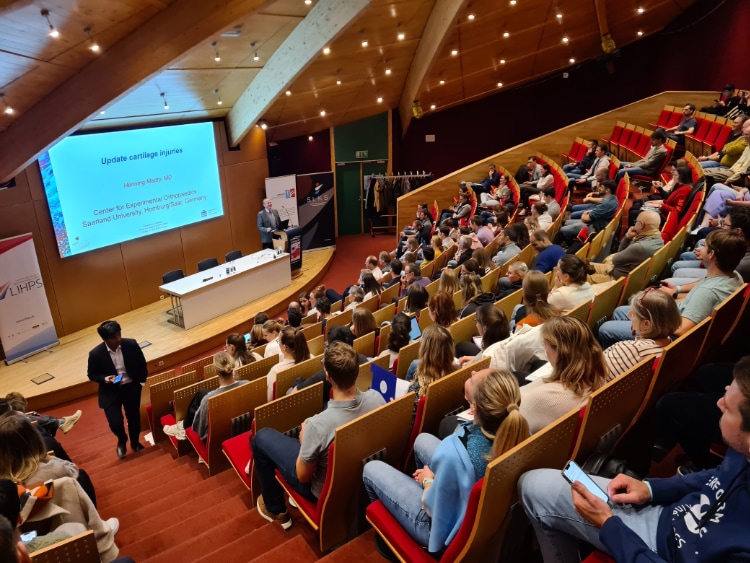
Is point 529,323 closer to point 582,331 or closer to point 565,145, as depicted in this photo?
point 582,331

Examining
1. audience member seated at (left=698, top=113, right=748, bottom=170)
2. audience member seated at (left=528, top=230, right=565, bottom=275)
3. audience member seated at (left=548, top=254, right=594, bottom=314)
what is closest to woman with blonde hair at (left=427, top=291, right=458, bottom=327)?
audience member seated at (left=548, top=254, right=594, bottom=314)

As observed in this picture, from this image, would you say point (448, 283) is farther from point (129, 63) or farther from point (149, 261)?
point (149, 261)

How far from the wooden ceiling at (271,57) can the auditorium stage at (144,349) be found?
250cm

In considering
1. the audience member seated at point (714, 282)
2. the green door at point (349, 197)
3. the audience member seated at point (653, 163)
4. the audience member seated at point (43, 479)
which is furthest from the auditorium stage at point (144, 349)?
the audience member seated at point (714, 282)

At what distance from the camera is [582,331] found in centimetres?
227

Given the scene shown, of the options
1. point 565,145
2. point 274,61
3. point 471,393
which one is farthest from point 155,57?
point 565,145

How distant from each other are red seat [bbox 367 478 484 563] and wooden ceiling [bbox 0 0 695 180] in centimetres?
447

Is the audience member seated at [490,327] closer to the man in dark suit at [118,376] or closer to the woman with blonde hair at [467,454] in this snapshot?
the woman with blonde hair at [467,454]

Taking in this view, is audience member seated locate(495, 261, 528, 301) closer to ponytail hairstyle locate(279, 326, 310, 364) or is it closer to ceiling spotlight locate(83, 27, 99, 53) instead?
ponytail hairstyle locate(279, 326, 310, 364)

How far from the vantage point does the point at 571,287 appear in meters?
3.80

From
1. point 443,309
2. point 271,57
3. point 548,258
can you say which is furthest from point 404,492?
point 271,57

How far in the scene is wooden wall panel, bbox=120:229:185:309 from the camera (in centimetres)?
905

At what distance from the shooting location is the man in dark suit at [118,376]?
456cm

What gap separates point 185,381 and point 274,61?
5.51 meters
